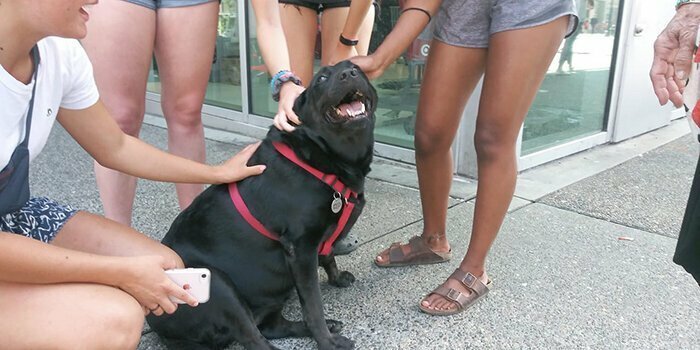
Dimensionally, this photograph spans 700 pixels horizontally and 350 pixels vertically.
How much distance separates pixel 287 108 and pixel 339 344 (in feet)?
2.79

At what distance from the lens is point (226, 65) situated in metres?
5.77

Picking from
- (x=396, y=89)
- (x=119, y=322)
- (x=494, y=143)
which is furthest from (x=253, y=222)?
(x=396, y=89)

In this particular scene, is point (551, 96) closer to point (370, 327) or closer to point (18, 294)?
point (370, 327)

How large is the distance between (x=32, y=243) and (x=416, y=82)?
10.8ft

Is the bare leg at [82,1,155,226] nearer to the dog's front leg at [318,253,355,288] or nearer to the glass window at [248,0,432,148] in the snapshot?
the dog's front leg at [318,253,355,288]

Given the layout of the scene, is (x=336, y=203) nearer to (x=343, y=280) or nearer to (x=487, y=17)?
(x=343, y=280)

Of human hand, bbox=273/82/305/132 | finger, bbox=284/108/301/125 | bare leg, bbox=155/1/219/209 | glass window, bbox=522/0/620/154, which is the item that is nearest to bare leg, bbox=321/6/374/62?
bare leg, bbox=155/1/219/209

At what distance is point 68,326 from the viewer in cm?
137

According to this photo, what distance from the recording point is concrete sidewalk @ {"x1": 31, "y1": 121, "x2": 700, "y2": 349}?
2.16m

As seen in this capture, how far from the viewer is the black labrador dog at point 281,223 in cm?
191

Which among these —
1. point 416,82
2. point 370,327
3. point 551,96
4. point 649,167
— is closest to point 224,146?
point 416,82

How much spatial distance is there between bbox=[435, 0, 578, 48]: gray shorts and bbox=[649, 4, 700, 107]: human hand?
67 centimetres

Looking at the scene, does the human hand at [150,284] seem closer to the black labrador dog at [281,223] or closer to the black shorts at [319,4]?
the black labrador dog at [281,223]

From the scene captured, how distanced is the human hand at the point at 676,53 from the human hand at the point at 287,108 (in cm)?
113
